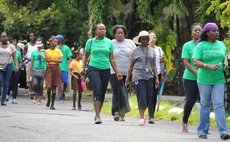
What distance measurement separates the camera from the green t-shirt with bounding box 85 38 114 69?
15531 mm

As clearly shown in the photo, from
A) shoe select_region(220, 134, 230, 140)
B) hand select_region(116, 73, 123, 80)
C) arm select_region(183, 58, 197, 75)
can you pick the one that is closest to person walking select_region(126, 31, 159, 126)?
hand select_region(116, 73, 123, 80)

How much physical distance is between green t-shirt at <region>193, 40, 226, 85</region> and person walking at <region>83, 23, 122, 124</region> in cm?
280

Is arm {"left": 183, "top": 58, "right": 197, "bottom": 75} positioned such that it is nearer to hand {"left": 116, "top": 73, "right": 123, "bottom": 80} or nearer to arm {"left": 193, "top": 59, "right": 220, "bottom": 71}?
arm {"left": 193, "top": 59, "right": 220, "bottom": 71}

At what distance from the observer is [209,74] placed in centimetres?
1302

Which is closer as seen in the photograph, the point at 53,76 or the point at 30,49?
the point at 53,76

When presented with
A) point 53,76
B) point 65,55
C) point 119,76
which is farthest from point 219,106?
point 65,55

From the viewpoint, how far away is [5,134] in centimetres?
1236

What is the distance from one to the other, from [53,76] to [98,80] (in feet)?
20.8

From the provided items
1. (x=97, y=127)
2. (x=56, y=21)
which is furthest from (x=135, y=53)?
(x=56, y=21)

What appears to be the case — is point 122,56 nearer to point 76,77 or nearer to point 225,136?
point 225,136

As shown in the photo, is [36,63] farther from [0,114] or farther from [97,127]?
[97,127]

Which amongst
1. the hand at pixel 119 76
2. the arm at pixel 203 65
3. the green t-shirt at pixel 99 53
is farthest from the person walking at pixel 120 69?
the arm at pixel 203 65

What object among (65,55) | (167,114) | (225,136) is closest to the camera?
(225,136)

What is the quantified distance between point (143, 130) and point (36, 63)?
10247 millimetres
